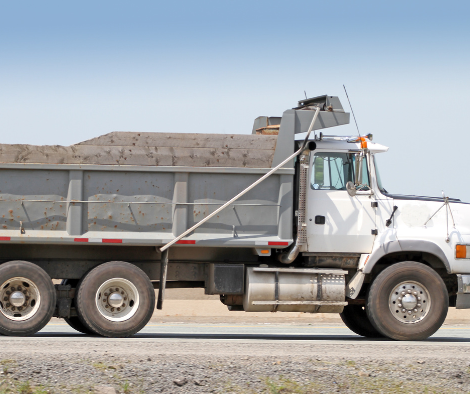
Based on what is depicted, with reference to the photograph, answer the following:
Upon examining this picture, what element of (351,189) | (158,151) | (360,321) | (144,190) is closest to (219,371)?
(144,190)

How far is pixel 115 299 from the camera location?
33.4 feet

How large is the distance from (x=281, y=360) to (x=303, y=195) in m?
4.27

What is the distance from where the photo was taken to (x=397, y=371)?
6691 mm

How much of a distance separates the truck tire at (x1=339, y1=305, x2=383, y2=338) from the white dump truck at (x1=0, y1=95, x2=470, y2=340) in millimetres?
930

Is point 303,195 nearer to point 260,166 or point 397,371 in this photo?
point 260,166

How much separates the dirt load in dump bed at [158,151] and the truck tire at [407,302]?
8.29 feet

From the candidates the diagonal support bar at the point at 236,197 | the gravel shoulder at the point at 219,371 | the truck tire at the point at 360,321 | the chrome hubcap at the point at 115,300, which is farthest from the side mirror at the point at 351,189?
the chrome hubcap at the point at 115,300

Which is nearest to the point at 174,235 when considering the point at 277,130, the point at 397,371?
the point at 277,130

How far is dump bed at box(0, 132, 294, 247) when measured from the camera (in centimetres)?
1011

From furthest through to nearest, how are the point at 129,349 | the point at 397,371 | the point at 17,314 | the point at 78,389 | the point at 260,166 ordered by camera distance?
the point at 260,166, the point at 17,314, the point at 129,349, the point at 397,371, the point at 78,389

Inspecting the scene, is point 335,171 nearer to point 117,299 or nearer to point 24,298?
point 117,299

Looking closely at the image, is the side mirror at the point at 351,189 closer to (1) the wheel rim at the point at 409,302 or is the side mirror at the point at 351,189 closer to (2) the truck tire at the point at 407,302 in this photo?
(2) the truck tire at the point at 407,302

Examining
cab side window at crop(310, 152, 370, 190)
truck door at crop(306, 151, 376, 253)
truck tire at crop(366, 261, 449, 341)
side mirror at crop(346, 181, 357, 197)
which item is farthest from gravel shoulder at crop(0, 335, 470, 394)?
cab side window at crop(310, 152, 370, 190)

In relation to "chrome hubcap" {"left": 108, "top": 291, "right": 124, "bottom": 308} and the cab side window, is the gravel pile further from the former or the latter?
the cab side window
